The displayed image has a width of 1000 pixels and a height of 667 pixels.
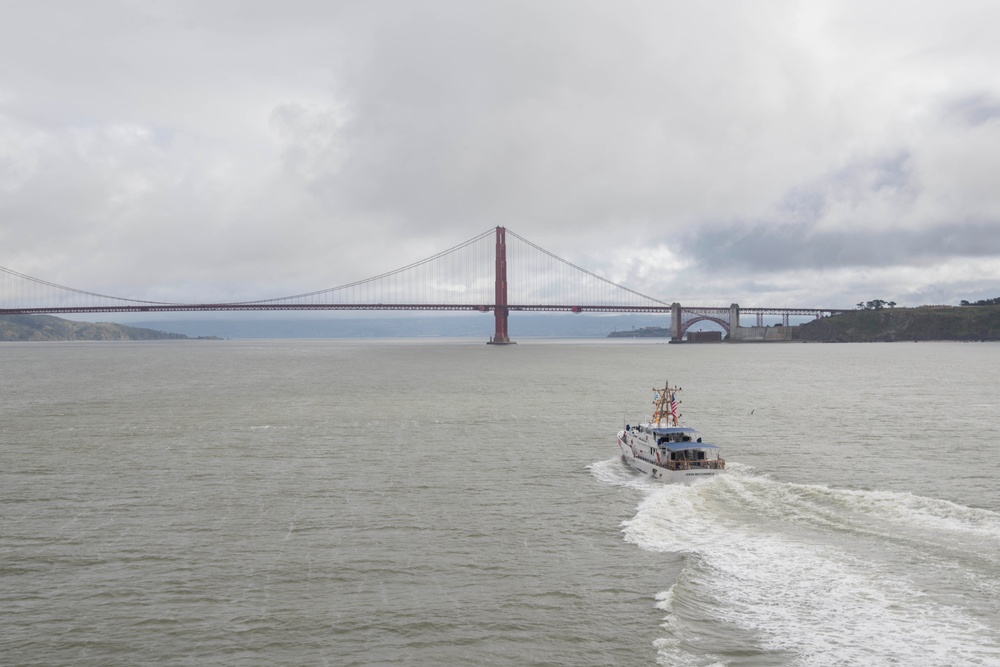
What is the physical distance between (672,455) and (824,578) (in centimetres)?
1357

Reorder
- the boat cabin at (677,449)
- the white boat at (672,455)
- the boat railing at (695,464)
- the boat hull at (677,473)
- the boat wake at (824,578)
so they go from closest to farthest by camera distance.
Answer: the boat wake at (824,578)
the boat hull at (677,473)
the white boat at (672,455)
the boat railing at (695,464)
the boat cabin at (677,449)

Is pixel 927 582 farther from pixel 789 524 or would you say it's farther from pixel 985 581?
pixel 789 524

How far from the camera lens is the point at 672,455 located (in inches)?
1216

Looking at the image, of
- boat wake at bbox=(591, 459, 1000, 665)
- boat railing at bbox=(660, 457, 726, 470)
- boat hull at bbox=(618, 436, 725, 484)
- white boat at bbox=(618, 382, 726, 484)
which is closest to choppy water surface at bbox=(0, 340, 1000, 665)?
boat wake at bbox=(591, 459, 1000, 665)

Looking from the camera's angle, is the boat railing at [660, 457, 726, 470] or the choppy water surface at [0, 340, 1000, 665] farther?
the boat railing at [660, 457, 726, 470]

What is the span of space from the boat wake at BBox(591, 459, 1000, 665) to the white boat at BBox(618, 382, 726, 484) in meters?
2.92

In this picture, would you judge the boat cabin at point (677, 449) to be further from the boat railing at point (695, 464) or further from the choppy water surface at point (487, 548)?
the choppy water surface at point (487, 548)

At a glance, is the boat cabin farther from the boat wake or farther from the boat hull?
the boat wake

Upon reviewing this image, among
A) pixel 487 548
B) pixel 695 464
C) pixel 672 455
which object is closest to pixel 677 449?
pixel 672 455

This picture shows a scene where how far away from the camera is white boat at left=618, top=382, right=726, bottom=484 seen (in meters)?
29.7

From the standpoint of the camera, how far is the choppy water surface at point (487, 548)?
1429cm

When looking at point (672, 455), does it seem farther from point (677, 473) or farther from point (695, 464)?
point (677, 473)

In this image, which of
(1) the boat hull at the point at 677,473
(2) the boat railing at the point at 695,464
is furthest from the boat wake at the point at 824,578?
(2) the boat railing at the point at 695,464

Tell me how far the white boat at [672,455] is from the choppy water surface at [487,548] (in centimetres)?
94
